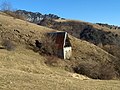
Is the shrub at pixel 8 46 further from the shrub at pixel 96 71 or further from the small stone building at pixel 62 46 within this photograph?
the shrub at pixel 96 71

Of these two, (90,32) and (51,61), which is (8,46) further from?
(90,32)

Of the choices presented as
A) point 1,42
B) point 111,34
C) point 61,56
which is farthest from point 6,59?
point 111,34

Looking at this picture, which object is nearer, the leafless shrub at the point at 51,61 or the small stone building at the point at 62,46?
the leafless shrub at the point at 51,61

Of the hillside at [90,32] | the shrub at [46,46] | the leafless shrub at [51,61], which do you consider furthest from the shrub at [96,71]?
the hillside at [90,32]

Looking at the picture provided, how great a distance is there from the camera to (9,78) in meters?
21.5

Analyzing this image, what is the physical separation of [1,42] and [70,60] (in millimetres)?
12803

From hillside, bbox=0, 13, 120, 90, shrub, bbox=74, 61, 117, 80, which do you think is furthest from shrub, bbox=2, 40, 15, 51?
shrub, bbox=74, 61, 117, 80

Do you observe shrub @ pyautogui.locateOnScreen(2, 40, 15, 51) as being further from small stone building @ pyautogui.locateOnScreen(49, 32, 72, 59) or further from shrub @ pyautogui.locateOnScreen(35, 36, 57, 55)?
small stone building @ pyautogui.locateOnScreen(49, 32, 72, 59)

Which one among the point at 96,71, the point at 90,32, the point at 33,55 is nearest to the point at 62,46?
the point at 33,55

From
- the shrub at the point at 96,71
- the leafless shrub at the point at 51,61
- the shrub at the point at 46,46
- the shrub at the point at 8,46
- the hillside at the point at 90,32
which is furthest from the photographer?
the hillside at the point at 90,32

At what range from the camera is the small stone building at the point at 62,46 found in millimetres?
58438

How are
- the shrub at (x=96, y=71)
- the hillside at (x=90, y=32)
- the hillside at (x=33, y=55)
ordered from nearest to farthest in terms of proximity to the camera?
the hillside at (x=33, y=55)
the shrub at (x=96, y=71)
the hillside at (x=90, y=32)

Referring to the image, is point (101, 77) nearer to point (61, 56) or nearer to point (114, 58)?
point (61, 56)

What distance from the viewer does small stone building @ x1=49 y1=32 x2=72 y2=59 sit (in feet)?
192
